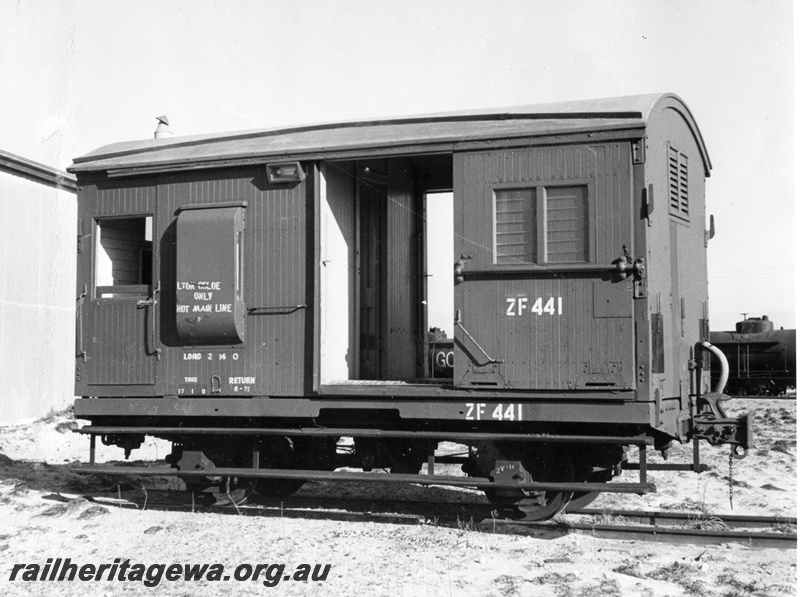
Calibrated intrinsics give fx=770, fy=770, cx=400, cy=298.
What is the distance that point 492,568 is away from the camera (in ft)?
21.3

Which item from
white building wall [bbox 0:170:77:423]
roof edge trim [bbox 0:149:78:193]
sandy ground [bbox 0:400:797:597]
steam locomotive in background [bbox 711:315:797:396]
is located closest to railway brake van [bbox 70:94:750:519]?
sandy ground [bbox 0:400:797:597]

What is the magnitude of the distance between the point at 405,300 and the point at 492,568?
3.55 metres

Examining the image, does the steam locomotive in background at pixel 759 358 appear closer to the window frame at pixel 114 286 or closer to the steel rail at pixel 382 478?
the steel rail at pixel 382 478

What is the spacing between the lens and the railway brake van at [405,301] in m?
7.07

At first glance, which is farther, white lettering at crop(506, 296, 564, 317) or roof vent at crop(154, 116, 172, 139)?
roof vent at crop(154, 116, 172, 139)

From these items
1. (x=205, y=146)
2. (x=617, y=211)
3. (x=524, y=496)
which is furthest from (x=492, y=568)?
(x=205, y=146)

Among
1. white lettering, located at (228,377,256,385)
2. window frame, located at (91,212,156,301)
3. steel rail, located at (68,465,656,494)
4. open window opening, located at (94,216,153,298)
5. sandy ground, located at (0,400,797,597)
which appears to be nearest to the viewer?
sandy ground, located at (0,400,797,597)

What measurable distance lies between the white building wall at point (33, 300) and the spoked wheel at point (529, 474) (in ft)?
41.5

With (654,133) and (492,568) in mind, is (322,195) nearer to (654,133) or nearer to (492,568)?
(654,133)

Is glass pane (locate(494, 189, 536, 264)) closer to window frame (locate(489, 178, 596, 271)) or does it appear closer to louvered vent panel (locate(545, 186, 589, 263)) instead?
window frame (locate(489, 178, 596, 271))

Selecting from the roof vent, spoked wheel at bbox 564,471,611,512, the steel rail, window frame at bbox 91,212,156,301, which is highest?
the roof vent

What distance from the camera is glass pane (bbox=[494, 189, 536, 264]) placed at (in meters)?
7.32

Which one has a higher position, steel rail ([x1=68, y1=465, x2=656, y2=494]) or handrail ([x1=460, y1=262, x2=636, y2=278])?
handrail ([x1=460, y1=262, x2=636, y2=278])

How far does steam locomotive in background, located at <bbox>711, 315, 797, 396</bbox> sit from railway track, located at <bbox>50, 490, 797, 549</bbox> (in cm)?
1970
